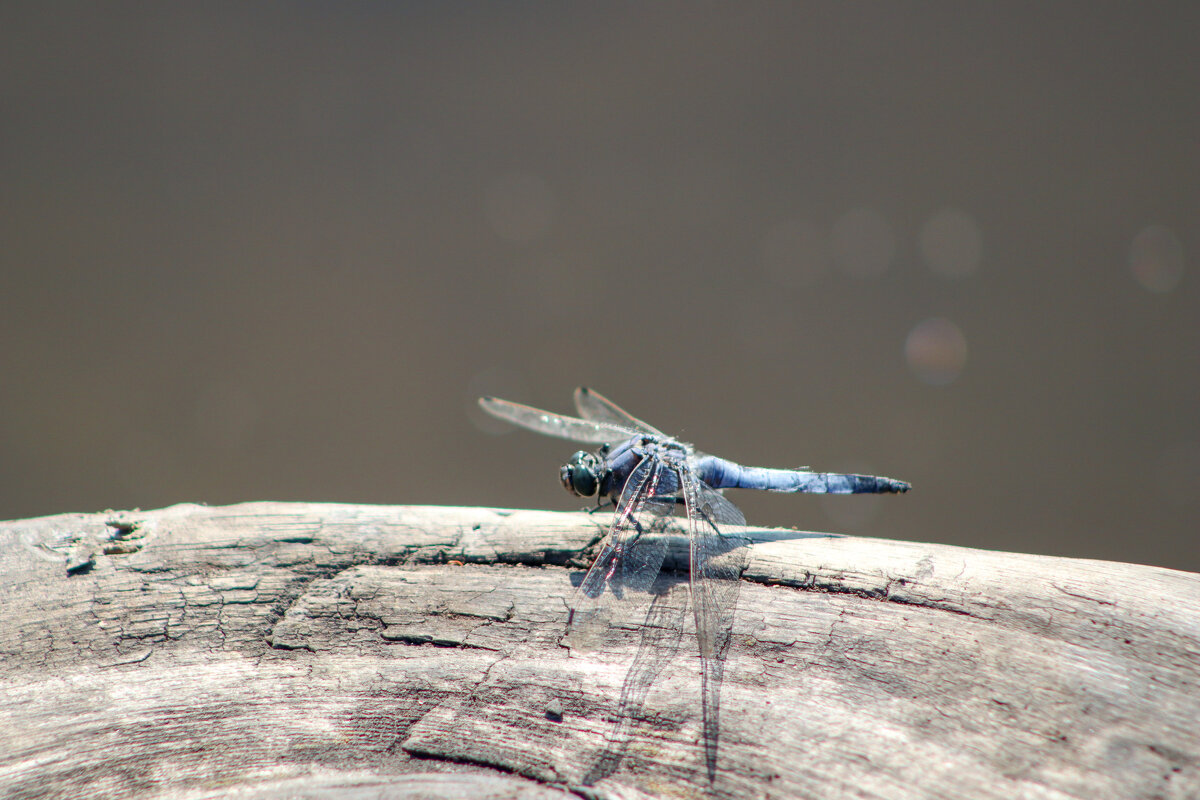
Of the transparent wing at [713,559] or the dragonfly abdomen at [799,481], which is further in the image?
the dragonfly abdomen at [799,481]

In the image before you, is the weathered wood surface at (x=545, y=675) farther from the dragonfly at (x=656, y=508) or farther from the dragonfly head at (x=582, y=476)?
the dragonfly head at (x=582, y=476)

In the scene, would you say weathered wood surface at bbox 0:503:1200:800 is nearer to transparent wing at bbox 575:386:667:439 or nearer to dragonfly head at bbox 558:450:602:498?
dragonfly head at bbox 558:450:602:498

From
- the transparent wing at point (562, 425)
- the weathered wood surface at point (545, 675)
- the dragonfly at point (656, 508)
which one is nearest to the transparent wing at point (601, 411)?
the dragonfly at point (656, 508)

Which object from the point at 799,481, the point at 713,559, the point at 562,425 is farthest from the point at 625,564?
the point at 562,425

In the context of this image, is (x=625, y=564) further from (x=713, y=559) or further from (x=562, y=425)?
(x=562, y=425)

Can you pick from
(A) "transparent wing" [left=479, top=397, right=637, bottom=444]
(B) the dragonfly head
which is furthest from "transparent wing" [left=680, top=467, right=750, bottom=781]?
(A) "transparent wing" [left=479, top=397, right=637, bottom=444]
